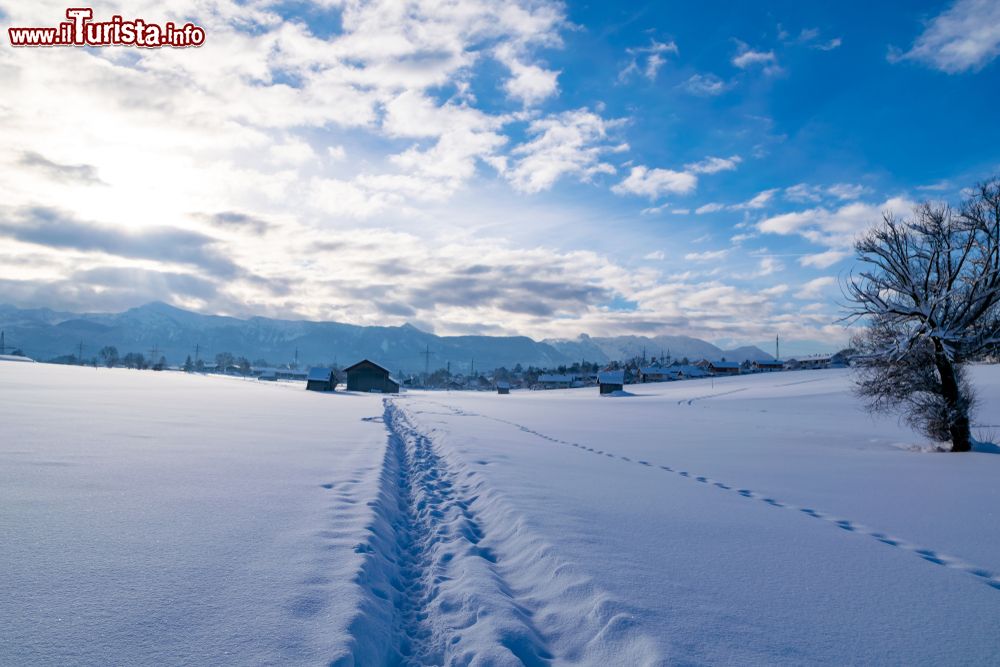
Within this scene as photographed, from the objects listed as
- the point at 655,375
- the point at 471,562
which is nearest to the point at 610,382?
the point at 655,375

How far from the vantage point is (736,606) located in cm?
460

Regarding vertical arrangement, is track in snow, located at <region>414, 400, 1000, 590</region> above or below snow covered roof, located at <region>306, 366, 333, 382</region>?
below

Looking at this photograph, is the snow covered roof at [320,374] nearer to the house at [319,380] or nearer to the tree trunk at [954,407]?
the house at [319,380]

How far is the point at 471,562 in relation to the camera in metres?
5.96

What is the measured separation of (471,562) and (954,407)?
17.7m

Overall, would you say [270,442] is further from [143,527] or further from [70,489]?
[143,527]

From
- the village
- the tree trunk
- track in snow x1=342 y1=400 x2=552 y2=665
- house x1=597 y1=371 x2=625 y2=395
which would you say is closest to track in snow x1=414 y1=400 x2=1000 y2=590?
track in snow x1=342 y1=400 x2=552 y2=665

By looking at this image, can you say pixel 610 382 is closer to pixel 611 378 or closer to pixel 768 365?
pixel 611 378

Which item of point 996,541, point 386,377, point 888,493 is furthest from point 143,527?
point 386,377

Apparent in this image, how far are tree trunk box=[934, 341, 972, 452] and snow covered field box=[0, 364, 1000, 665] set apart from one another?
19.9ft

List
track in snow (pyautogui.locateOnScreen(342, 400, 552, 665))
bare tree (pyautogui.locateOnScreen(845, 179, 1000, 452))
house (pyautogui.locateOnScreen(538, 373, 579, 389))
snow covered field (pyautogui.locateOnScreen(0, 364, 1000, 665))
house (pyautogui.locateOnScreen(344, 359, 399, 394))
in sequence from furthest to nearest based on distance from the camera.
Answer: house (pyautogui.locateOnScreen(538, 373, 579, 389)) < house (pyautogui.locateOnScreen(344, 359, 399, 394)) < bare tree (pyautogui.locateOnScreen(845, 179, 1000, 452)) < track in snow (pyautogui.locateOnScreen(342, 400, 552, 665)) < snow covered field (pyautogui.locateOnScreen(0, 364, 1000, 665))

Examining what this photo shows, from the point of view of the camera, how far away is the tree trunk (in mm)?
16656

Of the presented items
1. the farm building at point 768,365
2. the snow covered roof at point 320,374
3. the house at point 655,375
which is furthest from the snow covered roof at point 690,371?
the snow covered roof at point 320,374

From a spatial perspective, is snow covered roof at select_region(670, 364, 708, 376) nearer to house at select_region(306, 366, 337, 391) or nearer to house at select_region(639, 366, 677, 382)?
house at select_region(639, 366, 677, 382)
